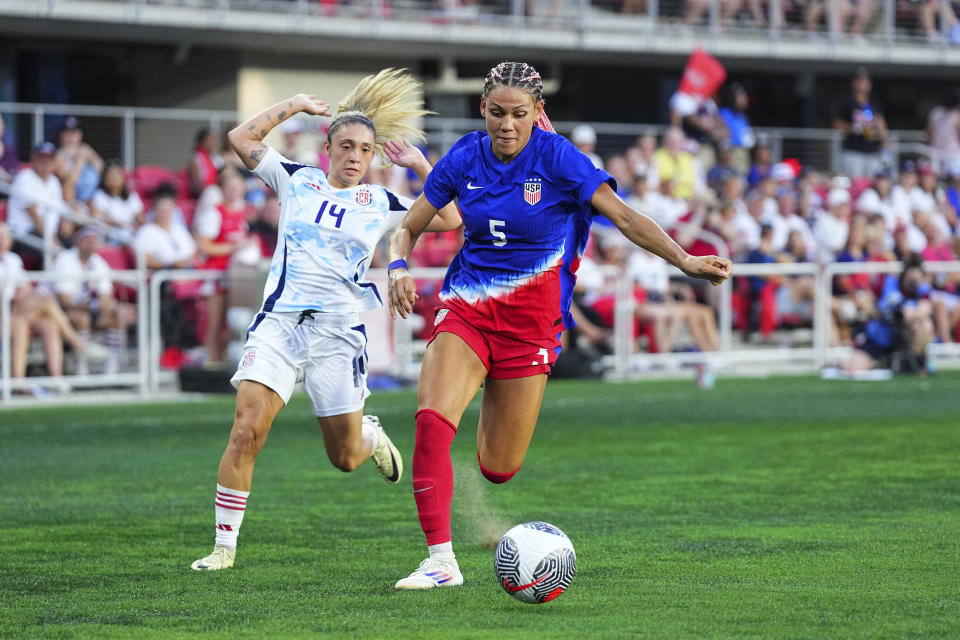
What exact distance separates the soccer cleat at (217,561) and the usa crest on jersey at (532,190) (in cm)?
222

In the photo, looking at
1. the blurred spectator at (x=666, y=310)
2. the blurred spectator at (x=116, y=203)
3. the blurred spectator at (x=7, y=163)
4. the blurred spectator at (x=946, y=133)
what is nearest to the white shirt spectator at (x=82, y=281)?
the blurred spectator at (x=116, y=203)

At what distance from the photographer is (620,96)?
30703 millimetres

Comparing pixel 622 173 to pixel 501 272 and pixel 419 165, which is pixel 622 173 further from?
pixel 501 272

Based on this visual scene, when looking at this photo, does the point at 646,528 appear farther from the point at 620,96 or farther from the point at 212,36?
the point at 620,96

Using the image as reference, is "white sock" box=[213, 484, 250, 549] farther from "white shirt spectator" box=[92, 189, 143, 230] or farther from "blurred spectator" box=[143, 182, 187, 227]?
"white shirt spectator" box=[92, 189, 143, 230]

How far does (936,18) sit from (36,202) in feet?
66.9

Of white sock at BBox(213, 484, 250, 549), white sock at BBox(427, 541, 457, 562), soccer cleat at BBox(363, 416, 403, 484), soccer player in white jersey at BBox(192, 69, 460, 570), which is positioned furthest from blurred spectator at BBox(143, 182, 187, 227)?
white sock at BBox(427, 541, 457, 562)

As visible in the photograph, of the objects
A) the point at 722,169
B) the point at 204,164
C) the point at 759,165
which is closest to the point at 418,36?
the point at 722,169

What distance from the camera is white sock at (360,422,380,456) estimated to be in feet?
27.1

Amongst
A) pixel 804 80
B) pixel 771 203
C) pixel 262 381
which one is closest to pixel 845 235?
pixel 771 203

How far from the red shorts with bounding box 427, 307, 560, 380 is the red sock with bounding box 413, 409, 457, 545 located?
1.26ft

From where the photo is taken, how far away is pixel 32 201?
17016 millimetres

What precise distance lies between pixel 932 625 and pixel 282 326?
3.49 metres

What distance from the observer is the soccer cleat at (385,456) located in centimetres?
854
